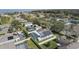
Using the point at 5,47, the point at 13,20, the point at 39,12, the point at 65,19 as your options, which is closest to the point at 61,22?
the point at 65,19

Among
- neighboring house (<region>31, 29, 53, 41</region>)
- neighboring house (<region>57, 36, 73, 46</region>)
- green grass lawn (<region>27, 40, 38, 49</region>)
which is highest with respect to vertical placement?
neighboring house (<region>31, 29, 53, 41</region>)

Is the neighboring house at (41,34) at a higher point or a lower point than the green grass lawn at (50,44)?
higher

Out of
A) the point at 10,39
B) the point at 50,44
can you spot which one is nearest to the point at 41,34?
the point at 50,44

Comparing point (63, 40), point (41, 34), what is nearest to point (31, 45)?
point (41, 34)

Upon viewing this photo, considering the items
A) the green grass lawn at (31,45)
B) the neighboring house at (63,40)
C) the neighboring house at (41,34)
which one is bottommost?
the green grass lawn at (31,45)

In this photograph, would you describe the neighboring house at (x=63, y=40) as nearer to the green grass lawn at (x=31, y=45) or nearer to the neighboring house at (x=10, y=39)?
the green grass lawn at (x=31, y=45)

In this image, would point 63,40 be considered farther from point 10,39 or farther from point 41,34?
point 10,39

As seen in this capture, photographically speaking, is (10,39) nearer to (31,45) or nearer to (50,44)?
(31,45)

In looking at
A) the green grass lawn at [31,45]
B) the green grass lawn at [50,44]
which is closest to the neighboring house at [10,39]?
the green grass lawn at [31,45]

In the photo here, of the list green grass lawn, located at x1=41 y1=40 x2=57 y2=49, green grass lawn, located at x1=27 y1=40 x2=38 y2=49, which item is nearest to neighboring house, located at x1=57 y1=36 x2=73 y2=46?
green grass lawn, located at x1=41 y1=40 x2=57 y2=49

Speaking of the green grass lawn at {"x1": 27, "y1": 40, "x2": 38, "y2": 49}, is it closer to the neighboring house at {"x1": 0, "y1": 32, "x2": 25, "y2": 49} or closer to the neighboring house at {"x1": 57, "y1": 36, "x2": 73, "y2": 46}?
the neighboring house at {"x1": 0, "y1": 32, "x2": 25, "y2": 49}

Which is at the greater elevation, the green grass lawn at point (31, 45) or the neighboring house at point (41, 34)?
the neighboring house at point (41, 34)

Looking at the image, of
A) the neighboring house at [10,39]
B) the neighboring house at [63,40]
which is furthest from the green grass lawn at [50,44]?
the neighboring house at [10,39]
